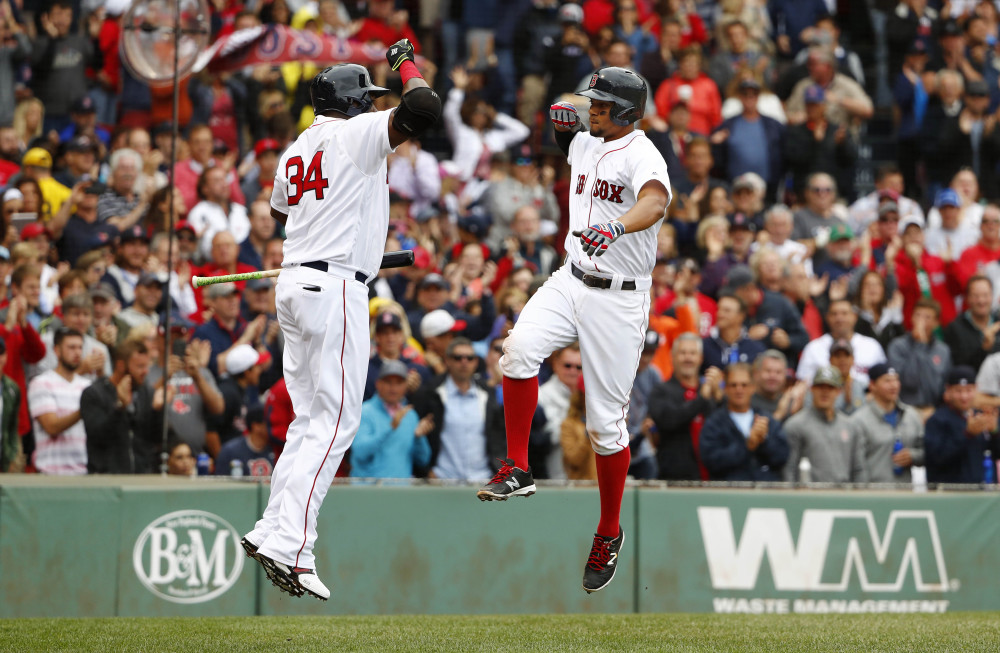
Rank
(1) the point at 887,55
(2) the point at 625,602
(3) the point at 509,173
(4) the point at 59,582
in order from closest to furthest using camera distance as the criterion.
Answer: (4) the point at 59,582
(2) the point at 625,602
(3) the point at 509,173
(1) the point at 887,55

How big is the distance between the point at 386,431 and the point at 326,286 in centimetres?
305

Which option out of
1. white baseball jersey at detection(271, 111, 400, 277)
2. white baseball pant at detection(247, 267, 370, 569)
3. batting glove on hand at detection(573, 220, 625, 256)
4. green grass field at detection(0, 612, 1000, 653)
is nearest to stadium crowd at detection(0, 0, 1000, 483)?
green grass field at detection(0, 612, 1000, 653)

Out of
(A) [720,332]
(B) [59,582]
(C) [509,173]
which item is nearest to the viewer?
(B) [59,582]

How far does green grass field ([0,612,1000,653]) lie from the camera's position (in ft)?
22.5

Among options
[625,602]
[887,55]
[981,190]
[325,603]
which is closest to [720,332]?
[625,602]

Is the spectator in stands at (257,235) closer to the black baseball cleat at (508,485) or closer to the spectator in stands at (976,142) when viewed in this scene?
the black baseball cleat at (508,485)

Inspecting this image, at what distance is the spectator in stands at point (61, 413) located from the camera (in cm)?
955

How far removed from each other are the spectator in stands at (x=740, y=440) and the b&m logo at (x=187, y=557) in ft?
11.1

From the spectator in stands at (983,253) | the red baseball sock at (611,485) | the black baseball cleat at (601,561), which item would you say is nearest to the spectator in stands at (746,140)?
the spectator in stands at (983,253)

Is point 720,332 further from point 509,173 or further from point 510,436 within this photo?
point 510,436

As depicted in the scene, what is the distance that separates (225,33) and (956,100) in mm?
7723

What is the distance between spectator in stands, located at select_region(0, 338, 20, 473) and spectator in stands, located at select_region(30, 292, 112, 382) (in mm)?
297

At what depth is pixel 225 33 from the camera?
13.9 meters

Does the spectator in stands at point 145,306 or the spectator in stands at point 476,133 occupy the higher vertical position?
the spectator in stands at point 476,133
